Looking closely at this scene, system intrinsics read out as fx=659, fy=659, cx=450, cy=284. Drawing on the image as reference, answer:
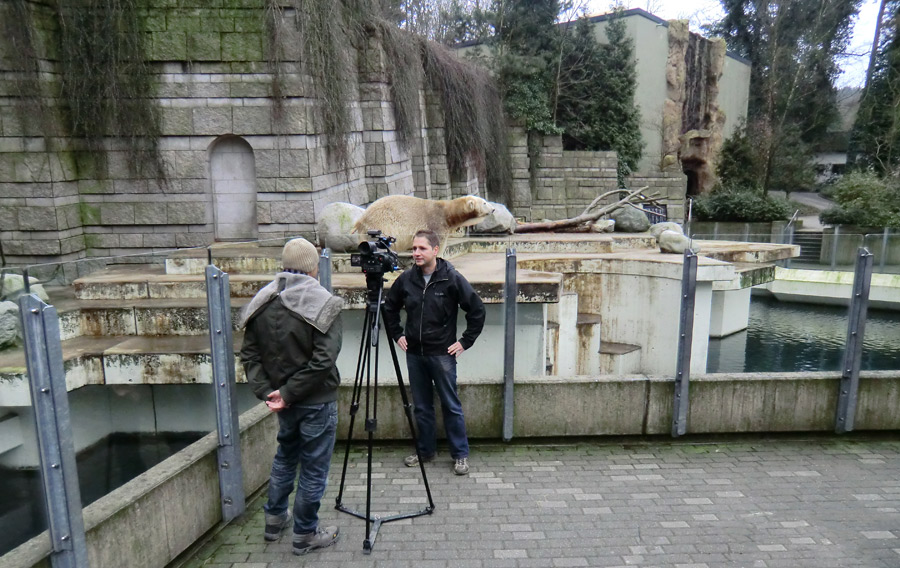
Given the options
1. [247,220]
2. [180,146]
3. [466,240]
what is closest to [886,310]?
[466,240]

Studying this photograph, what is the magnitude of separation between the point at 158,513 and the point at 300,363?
1.06 m

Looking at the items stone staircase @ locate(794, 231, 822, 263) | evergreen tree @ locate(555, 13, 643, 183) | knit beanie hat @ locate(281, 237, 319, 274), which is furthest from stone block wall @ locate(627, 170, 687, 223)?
knit beanie hat @ locate(281, 237, 319, 274)

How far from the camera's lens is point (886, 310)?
18.1 ft

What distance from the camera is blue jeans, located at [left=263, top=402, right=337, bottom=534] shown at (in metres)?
3.49

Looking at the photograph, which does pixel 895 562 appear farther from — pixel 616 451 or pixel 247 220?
pixel 247 220

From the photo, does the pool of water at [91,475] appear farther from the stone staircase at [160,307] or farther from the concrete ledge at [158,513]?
the stone staircase at [160,307]

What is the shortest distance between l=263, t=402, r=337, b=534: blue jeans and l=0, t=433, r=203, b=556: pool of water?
2.32 feet

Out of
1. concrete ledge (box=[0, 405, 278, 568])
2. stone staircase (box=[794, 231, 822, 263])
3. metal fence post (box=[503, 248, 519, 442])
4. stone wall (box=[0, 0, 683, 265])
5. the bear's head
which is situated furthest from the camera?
stone staircase (box=[794, 231, 822, 263])

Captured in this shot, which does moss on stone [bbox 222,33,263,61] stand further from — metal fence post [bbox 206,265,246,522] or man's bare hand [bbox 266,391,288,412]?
man's bare hand [bbox 266,391,288,412]

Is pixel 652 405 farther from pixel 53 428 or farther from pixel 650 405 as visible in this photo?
pixel 53 428

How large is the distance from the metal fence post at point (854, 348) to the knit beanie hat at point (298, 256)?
429 cm

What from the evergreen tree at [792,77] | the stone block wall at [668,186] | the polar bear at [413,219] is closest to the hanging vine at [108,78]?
the polar bear at [413,219]

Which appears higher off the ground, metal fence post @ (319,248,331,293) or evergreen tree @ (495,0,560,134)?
evergreen tree @ (495,0,560,134)

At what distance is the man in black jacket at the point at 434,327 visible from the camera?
178 inches
